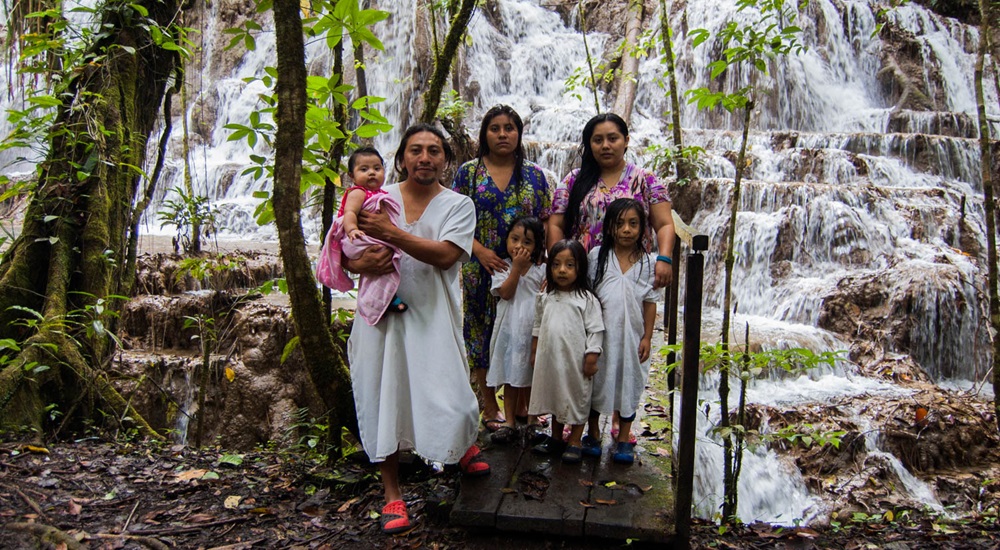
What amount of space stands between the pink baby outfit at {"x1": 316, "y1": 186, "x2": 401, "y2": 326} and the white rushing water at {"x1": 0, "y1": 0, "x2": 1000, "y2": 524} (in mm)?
2762

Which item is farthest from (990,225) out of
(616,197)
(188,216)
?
(188,216)

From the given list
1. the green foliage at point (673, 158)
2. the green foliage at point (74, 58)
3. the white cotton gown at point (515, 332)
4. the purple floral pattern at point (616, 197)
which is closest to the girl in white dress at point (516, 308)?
the white cotton gown at point (515, 332)

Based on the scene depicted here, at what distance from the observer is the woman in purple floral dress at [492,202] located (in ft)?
10.7

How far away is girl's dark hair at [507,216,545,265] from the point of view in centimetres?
318

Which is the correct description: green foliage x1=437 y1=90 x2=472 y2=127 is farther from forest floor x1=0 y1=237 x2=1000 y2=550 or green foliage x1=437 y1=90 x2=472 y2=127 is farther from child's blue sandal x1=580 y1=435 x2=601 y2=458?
child's blue sandal x1=580 y1=435 x2=601 y2=458

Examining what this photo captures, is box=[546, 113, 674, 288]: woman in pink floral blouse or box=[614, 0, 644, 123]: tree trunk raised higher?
box=[614, 0, 644, 123]: tree trunk

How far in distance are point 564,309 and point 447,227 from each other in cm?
71

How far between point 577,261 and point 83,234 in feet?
10.6

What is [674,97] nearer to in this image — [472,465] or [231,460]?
[472,465]

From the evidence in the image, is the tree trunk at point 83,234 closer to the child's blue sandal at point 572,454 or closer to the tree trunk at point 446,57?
the tree trunk at point 446,57

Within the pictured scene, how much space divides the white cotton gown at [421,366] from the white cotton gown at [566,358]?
1.40 feet

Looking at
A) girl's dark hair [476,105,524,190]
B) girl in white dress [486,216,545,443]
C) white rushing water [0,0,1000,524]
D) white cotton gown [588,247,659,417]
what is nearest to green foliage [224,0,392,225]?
girl's dark hair [476,105,524,190]

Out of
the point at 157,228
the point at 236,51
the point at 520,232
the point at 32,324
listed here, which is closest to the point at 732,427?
the point at 520,232

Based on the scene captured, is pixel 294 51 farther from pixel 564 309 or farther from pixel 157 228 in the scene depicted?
pixel 157 228
